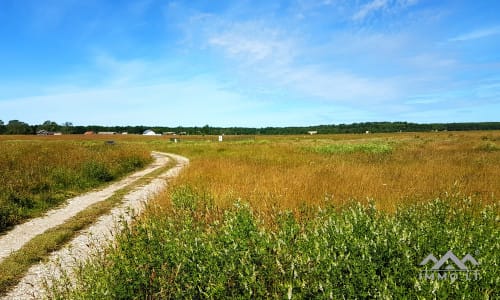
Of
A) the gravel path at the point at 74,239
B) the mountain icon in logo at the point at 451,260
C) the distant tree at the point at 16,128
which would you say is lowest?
the gravel path at the point at 74,239

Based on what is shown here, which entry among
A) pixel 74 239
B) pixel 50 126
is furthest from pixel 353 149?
pixel 50 126

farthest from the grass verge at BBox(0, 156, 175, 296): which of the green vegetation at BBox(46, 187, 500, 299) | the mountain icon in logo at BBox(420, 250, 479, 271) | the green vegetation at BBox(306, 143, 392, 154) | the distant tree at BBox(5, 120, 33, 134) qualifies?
the distant tree at BBox(5, 120, 33, 134)

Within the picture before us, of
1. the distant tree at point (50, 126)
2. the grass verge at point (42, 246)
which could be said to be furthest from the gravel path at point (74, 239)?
the distant tree at point (50, 126)

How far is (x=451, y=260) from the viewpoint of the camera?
3.29 metres

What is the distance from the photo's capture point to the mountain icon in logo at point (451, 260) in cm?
314

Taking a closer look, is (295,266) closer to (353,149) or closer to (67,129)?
(353,149)

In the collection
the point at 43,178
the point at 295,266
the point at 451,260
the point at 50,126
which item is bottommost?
the point at 43,178

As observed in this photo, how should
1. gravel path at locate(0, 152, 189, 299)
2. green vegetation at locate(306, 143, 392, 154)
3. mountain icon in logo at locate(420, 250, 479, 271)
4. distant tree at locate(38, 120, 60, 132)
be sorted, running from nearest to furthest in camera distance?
mountain icon in logo at locate(420, 250, 479, 271)
gravel path at locate(0, 152, 189, 299)
green vegetation at locate(306, 143, 392, 154)
distant tree at locate(38, 120, 60, 132)

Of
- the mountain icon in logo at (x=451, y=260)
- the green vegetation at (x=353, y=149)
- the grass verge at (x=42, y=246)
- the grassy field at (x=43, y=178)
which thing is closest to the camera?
the mountain icon in logo at (x=451, y=260)

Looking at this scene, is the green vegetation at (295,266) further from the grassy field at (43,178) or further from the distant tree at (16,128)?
the distant tree at (16,128)


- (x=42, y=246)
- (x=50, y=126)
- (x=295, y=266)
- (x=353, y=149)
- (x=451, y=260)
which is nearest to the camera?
(x=451, y=260)

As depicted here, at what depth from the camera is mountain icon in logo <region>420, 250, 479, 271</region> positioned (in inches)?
123

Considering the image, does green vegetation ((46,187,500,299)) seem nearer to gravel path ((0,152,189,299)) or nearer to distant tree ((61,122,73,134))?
gravel path ((0,152,189,299))

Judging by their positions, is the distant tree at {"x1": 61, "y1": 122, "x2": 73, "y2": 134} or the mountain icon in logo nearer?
the mountain icon in logo
